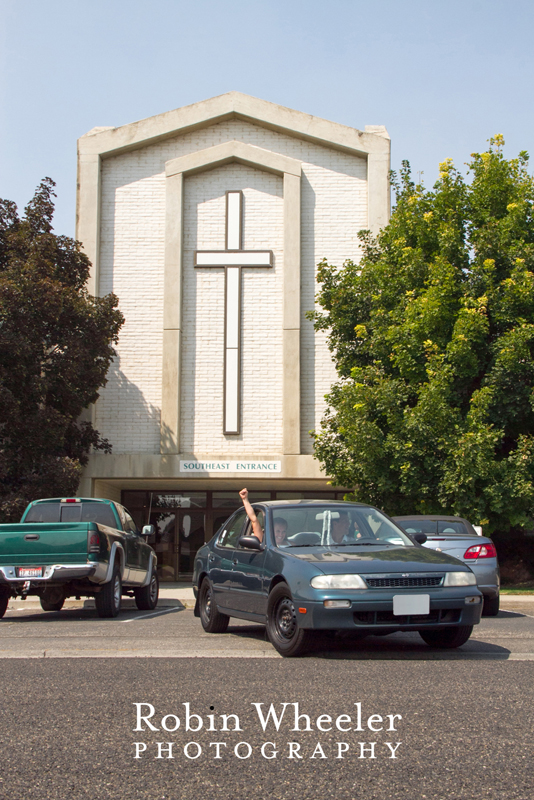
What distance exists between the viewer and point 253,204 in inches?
1111

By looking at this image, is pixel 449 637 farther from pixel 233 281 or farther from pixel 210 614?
pixel 233 281

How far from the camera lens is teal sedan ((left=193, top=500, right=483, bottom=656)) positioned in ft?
21.8

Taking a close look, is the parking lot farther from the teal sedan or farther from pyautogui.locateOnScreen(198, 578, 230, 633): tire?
the teal sedan

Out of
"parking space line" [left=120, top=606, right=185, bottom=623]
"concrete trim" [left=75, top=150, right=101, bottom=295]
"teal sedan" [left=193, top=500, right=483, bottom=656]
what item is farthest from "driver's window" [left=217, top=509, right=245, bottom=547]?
"concrete trim" [left=75, top=150, right=101, bottom=295]

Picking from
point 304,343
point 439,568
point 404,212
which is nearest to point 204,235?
point 304,343

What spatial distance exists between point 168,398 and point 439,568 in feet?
66.2

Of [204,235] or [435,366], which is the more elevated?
[204,235]

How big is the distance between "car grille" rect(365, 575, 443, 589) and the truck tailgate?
5355 mm

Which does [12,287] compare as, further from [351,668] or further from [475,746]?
[475,746]

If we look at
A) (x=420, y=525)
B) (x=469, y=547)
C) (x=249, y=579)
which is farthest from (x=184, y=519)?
(x=249, y=579)

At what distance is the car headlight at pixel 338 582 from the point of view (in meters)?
6.66

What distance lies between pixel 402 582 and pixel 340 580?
0.53m

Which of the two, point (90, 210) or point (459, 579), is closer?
point (459, 579)

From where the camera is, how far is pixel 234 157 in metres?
28.2
